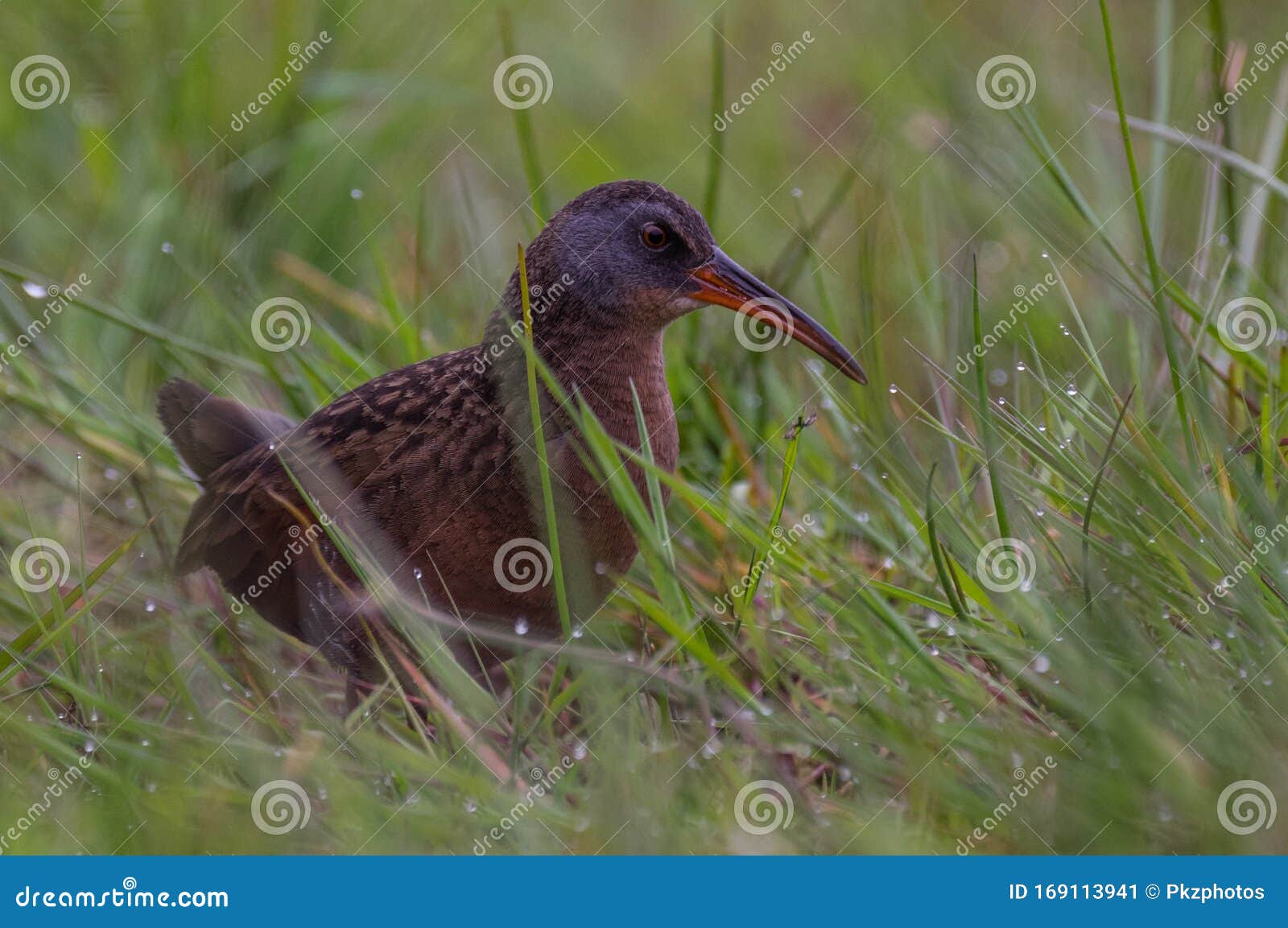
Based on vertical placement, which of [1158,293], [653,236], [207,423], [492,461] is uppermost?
[1158,293]

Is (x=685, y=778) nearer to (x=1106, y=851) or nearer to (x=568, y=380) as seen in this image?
(x=1106, y=851)

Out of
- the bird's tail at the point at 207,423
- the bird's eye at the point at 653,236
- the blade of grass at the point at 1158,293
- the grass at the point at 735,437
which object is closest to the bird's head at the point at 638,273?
the bird's eye at the point at 653,236

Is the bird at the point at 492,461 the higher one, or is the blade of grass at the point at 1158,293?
the blade of grass at the point at 1158,293

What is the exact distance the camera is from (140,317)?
14.3ft

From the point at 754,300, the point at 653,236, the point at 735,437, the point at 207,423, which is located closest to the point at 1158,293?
the point at 754,300

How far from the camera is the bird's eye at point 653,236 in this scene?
11.1 feet

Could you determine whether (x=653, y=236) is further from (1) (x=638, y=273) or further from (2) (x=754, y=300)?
(2) (x=754, y=300)

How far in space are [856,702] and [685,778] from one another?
34 cm

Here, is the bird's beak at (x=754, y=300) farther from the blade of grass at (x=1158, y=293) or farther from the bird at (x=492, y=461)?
the blade of grass at (x=1158, y=293)

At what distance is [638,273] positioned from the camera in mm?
3367

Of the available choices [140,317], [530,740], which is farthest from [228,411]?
[530,740]

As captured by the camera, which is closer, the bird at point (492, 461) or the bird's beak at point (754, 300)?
the bird at point (492, 461)

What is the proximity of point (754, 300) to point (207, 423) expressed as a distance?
1.42 m

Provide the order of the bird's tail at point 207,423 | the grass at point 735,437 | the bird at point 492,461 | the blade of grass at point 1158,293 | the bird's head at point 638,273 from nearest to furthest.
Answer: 1. the grass at point 735,437
2. the blade of grass at point 1158,293
3. the bird at point 492,461
4. the bird's head at point 638,273
5. the bird's tail at point 207,423
